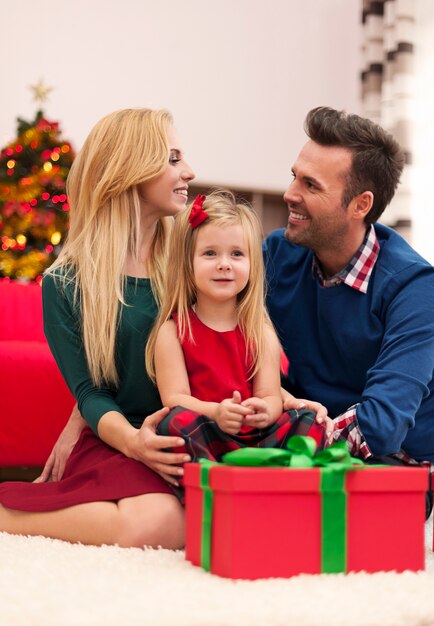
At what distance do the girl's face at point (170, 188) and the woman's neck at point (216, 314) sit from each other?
0.26 meters

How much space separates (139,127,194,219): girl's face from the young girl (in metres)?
0.10

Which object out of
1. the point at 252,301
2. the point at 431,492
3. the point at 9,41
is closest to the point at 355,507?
the point at 252,301

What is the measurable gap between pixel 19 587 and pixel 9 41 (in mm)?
4427

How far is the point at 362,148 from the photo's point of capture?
209 cm

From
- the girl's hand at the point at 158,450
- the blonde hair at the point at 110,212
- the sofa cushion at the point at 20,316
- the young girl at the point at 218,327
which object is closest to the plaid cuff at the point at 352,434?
the young girl at the point at 218,327

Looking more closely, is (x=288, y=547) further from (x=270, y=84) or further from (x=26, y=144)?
(x=270, y=84)

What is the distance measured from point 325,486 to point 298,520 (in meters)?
0.07

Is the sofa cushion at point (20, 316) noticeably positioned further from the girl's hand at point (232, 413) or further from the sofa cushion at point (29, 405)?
the girl's hand at point (232, 413)

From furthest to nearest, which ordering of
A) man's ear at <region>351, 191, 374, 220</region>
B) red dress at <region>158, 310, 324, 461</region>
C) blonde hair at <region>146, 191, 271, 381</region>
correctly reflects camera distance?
1. man's ear at <region>351, 191, 374, 220</region>
2. blonde hair at <region>146, 191, 271, 381</region>
3. red dress at <region>158, 310, 324, 461</region>

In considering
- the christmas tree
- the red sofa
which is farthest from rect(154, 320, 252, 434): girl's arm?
the christmas tree

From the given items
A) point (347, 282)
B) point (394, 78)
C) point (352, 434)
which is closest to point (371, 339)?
point (347, 282)

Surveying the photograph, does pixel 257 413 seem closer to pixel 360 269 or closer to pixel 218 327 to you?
pixel 218 327

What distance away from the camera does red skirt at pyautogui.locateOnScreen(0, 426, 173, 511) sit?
1.62 meters

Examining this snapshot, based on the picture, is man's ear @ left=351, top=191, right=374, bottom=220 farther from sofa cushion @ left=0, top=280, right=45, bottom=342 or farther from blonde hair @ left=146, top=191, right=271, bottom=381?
sofa cushion @ left=0, top=280, right=45, bottom=342
